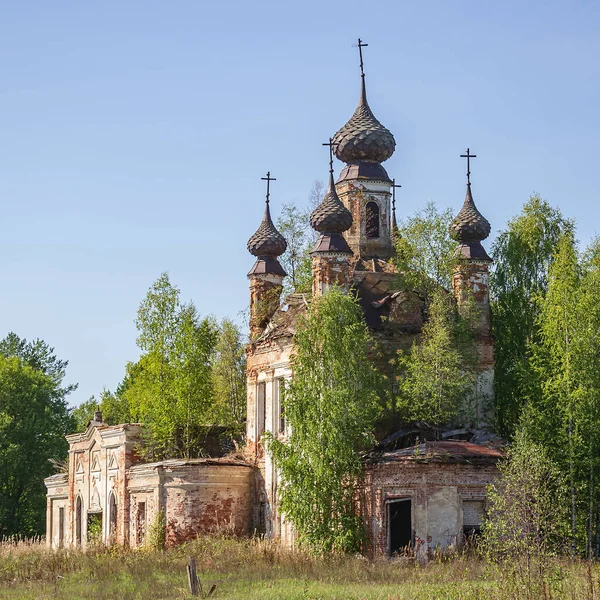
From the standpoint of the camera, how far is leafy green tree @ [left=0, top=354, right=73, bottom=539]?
169 ft

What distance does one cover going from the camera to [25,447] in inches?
2042

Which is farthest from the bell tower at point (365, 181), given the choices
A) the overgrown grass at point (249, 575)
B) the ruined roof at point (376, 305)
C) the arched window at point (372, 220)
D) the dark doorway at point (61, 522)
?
the dark doorway at point (61, 522)

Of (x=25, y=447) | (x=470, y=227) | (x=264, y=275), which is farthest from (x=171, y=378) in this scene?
(x=25, y=447)

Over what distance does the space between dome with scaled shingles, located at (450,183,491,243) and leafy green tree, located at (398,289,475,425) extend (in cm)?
295

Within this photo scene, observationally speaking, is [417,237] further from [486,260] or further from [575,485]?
[575,485]

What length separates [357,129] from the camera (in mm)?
35344

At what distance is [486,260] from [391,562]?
9.87 metres

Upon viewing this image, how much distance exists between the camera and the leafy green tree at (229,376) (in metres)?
43.6

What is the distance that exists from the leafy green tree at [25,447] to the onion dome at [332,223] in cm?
2315

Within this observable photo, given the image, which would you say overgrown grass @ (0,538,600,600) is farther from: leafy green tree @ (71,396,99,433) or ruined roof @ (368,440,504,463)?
leafy green tree @ (71,396,99,433)

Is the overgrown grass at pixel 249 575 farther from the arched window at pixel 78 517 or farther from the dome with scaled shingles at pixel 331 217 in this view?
the arched window at pixel 78 517

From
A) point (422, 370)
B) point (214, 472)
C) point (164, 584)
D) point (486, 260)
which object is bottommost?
point (164, 584)

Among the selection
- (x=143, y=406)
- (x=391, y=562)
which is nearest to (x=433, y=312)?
(x=391, y=562)

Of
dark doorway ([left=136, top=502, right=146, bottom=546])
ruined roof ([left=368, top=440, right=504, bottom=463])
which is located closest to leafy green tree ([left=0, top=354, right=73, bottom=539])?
dark doorway ([left=136, top=502, right=146, bottom=546])
